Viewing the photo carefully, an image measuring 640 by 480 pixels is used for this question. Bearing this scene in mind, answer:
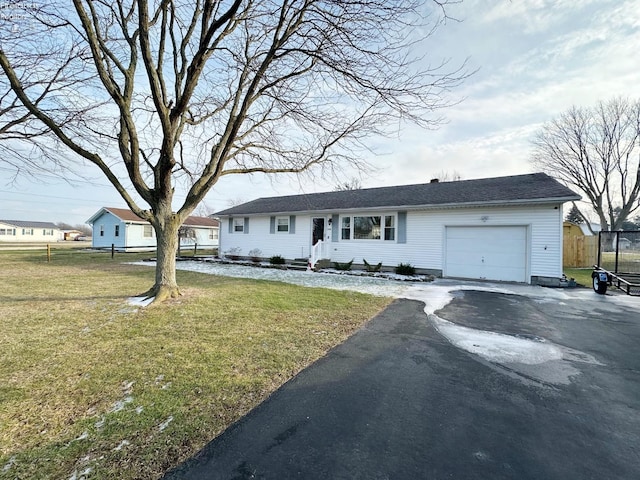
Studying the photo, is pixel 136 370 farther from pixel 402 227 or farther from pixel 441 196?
pixel 441 196

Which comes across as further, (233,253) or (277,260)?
(233,253)

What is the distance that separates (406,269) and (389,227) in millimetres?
2092

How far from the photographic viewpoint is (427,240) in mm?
12547

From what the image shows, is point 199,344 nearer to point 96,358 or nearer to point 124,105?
point 96,358

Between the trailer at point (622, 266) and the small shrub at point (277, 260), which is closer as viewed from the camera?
the trailer at point (622, 266)

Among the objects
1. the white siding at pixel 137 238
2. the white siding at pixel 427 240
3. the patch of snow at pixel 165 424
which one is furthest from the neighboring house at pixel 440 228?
the white siding at pixel 137 238

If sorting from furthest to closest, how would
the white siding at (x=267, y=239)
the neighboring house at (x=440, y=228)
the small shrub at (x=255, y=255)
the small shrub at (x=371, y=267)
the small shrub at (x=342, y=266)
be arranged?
the small shrub at (x=255, y=255)
the white siding at (x=267, y=239)
the small shrub at (x=342, y=266)
the small shrub at (x=371, y=267)
the neighboring house at (x=440, y=228)

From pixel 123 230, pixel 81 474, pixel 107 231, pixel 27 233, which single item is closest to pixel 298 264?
pixel 81 474

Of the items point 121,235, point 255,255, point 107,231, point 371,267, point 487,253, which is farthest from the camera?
point 107,231

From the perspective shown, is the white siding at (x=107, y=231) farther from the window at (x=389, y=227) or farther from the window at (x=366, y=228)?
the window at (x=389, y=227)

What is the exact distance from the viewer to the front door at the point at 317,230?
16016 mm

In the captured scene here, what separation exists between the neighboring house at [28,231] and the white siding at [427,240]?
2553 inches

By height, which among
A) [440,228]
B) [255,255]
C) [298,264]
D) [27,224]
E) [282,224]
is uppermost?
[27,224]

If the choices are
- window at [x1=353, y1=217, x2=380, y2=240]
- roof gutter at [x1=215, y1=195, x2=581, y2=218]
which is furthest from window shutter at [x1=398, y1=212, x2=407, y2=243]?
window at [x1=353, y1=217, x2=380, y2=240]
